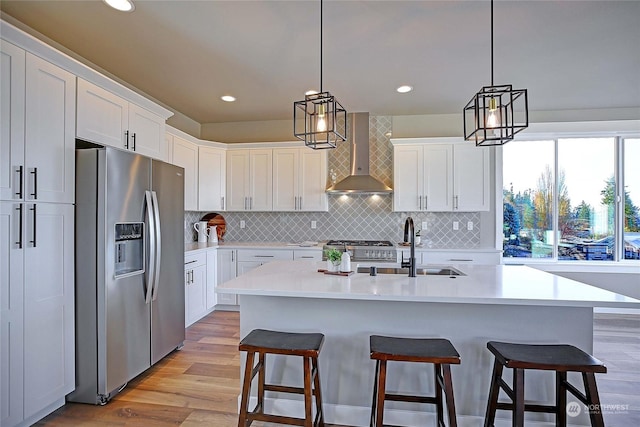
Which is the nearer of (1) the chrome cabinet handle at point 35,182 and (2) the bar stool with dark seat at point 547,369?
(2) the bar stool with dark seat at point 547,369

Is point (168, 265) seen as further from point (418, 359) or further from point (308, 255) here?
point (418, 359)

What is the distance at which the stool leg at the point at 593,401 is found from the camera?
1576 mm

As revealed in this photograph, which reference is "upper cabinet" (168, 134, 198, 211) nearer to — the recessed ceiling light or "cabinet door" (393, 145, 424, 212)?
the recessed ceiling light

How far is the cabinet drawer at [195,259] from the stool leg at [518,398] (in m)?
3.21

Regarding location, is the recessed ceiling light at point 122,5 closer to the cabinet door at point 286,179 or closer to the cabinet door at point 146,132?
the cabinet door at point 146,132

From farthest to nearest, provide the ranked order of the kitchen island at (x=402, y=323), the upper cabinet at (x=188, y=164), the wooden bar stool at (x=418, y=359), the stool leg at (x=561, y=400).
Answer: the upper cabinet at (x=188, y=164), the kitchen island at (x=402, y=323), the stool leg at (x=561, y=400), the wooden bar stool at (x=418, y=359)

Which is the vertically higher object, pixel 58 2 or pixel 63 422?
pixel 58 2

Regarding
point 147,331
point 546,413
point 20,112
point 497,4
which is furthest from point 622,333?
point 20,112

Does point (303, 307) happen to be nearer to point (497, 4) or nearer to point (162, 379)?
point (162, 379)

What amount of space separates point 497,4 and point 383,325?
224 centimetres

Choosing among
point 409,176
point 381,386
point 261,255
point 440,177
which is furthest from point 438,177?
point 381,386

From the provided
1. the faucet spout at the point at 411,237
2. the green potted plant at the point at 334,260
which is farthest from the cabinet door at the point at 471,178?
the green potted plant at the point at 334,260

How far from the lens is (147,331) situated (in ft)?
8.96

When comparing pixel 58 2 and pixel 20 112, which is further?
pixel 58 2
